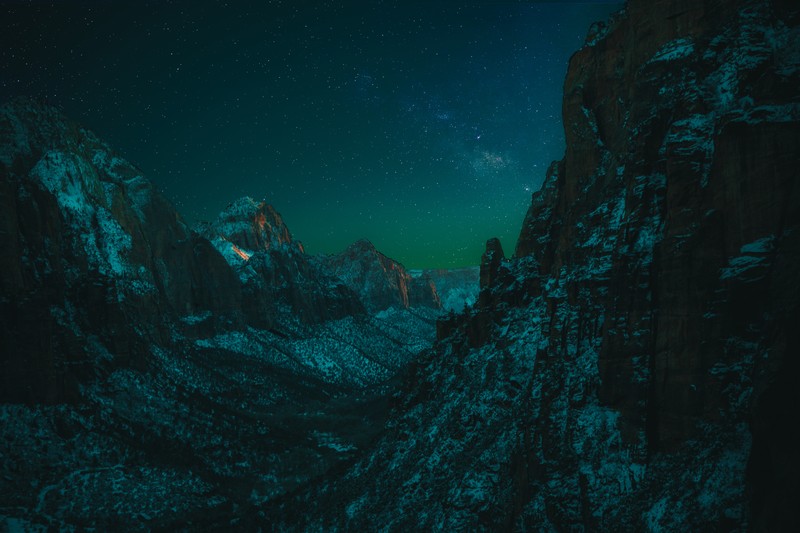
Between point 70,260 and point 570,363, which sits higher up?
point 70,260

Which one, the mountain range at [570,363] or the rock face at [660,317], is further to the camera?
the mountain range at [570,363]

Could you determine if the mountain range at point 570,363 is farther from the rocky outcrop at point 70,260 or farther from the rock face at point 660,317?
the rocky outcrop at point 70,260

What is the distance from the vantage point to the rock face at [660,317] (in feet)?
77.8

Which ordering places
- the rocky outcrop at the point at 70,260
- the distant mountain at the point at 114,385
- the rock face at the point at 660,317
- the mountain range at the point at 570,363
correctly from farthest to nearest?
1. the rocky outcrop at the point at 70,260
2. the distant mountain at the point at 114,385
3. the mountain range at the point at 570,363
4. the rock face at the point at 660,317

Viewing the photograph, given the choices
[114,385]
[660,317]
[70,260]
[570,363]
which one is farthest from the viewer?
[70,260]

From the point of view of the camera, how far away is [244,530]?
64188mm

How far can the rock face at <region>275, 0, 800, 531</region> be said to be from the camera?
23.7m

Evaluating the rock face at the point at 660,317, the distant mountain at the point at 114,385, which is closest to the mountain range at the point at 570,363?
the rock face at the point at 660,317

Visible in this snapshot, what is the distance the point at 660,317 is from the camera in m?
30.0

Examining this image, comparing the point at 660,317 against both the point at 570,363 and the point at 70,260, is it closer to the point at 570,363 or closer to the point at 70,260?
the point at 570,363

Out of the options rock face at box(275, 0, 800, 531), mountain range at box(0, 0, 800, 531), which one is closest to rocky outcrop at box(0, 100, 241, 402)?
mountain range at box(0, 0, 800, 531)

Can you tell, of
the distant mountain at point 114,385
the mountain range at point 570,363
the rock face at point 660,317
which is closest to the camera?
the rock face at point 660,317

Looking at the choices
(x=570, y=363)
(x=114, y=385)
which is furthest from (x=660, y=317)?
(x=114, y=385)

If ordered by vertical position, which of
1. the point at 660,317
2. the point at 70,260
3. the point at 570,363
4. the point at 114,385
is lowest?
the point at 570,363
